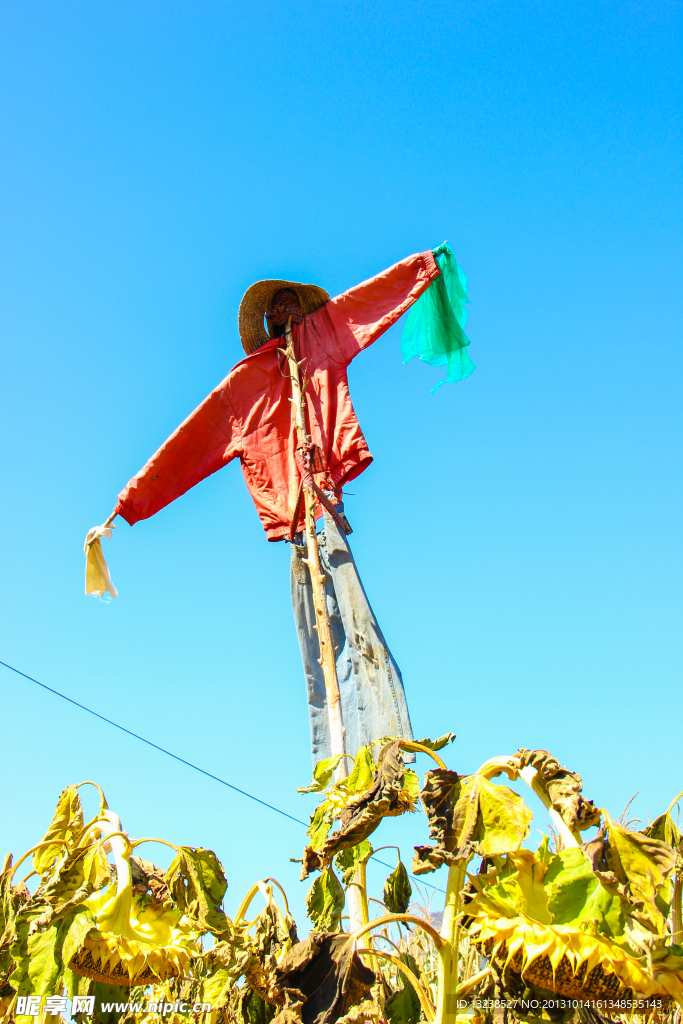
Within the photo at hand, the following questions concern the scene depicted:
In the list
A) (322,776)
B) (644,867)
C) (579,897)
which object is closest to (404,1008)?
(322,776)

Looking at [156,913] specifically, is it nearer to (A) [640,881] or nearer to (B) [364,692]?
(A) [640,881]

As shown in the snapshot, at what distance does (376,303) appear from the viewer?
3770 millimetres

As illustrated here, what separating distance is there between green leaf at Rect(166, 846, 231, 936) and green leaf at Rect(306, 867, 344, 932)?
29 centimetres

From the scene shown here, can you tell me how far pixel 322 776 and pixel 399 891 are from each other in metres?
0.28

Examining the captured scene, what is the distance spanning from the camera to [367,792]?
4.32 feet

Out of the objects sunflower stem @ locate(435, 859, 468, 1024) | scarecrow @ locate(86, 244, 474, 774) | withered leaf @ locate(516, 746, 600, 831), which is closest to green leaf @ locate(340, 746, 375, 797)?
sunflower stem @ locate(435, 859, 468, 1024)

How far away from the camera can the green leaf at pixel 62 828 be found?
1.94 meters

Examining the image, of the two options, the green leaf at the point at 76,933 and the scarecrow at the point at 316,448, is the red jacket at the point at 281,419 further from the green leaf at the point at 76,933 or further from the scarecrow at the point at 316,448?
the green leaf at the point at 76,933

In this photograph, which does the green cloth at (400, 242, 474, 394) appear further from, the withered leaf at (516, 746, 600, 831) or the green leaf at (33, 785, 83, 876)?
the withered leaf at (516, 746, 600, 831)

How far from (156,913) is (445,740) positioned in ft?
2.56

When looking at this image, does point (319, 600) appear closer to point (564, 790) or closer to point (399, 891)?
point (399, 891)

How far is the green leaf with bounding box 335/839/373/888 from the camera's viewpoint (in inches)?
59.2

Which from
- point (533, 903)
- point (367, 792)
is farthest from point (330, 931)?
point (533, 903)

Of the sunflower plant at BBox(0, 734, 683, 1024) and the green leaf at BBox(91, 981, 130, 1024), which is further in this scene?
the green leaf at BBox(91, 981, 130, 1024)
